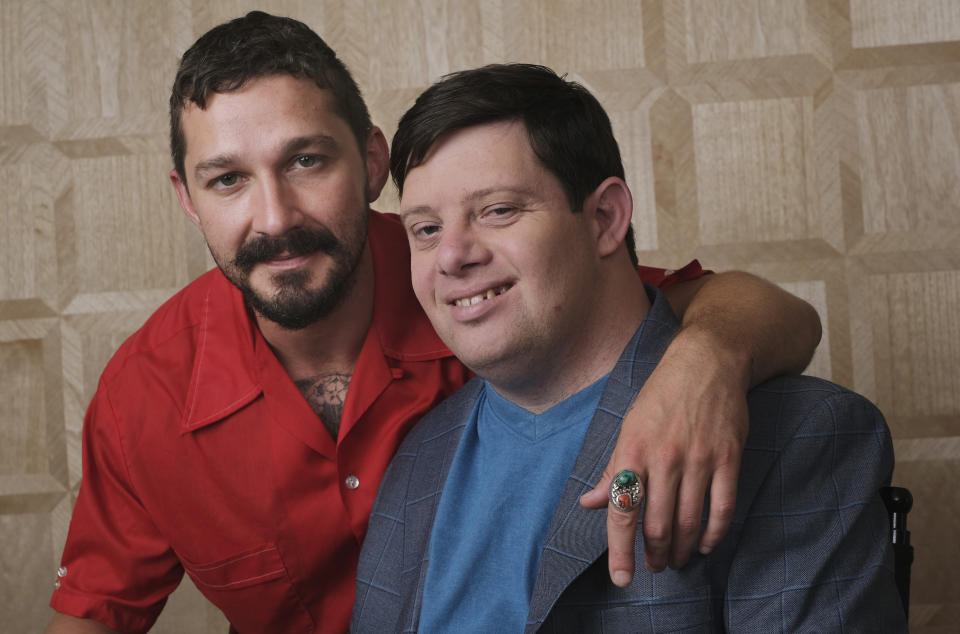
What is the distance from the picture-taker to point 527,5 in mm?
2795

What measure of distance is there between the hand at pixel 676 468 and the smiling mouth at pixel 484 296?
0.33 metres

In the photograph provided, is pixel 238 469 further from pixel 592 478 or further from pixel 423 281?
pixel 592 478

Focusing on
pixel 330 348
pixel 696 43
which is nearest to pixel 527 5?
pixel 696 43

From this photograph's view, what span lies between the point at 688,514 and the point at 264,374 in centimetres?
107

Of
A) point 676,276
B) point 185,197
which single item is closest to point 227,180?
point 185,197

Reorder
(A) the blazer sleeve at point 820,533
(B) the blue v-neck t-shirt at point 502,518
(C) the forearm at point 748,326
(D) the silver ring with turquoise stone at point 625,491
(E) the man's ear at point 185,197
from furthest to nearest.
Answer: (E) the man's ear at point 185,197, (B) the blue v-neck t-shirt at point 502,518, (C) the forearm at point 748,326, (A) the blazer sleeve at point 820,533, (D) the silver ring with turquoise stone at point 625,491

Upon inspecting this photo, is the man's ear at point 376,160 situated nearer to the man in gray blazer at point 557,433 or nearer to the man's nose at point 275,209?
the man's nose at point 275,209

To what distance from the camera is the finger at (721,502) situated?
1172mm

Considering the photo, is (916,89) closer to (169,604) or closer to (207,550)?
(207,550)

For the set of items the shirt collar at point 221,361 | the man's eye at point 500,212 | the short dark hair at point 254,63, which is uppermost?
the short dark hair at point 254,63

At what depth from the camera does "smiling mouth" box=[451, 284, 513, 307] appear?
1510mm

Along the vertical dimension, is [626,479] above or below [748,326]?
below

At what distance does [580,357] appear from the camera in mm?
1562

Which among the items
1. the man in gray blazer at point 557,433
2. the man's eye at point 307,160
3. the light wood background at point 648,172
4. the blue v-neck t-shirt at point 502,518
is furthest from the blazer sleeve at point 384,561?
the light wood background at point 648,172
